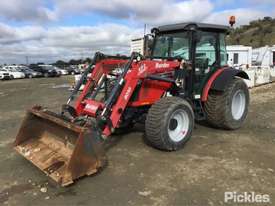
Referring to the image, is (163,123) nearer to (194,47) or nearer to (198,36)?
(194,47)

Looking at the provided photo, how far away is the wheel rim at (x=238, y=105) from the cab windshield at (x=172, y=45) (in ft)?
5.84

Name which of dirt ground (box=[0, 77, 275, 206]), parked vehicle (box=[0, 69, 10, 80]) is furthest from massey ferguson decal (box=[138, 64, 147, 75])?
parked vehicle (box=[0, 69, 10, 80])

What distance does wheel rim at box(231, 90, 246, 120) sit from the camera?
716 centimetres

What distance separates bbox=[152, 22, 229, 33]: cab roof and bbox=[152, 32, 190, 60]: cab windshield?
0.14 metres

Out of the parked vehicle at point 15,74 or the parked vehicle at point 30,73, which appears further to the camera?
the parked vehicle at point 30,73

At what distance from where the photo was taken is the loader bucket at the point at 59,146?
13.1 ft

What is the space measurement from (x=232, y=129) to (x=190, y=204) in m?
3.58

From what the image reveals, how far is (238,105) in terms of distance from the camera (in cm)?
732

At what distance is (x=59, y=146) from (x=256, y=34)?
167 ft

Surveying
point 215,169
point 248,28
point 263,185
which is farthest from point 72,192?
point 248,28

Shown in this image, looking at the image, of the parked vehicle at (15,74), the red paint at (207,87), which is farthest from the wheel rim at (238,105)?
the parked vehicle at (15,74)

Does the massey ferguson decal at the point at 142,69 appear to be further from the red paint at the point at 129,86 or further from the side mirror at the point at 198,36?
the side mirror at the point at 198,36

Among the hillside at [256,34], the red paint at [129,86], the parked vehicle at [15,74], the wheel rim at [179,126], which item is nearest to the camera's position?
the red paint at [129,86]

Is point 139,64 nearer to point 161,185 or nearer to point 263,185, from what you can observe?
point 161,185
